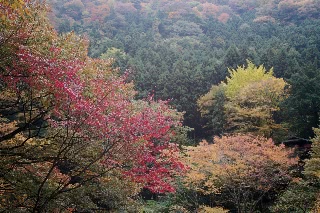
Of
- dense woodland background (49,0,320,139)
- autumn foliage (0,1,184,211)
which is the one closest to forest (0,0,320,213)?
autumn foliage (0,1,184,211)

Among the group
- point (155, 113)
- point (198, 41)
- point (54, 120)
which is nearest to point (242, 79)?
point (155, 113)

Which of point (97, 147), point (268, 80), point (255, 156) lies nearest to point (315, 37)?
point (268, 80)

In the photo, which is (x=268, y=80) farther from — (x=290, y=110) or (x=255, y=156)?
(x=255, y=156)

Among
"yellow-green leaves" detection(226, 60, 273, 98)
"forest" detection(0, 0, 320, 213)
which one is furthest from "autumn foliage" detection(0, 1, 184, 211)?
"yellow-green leaves" detection(226, 60, 273, 98)

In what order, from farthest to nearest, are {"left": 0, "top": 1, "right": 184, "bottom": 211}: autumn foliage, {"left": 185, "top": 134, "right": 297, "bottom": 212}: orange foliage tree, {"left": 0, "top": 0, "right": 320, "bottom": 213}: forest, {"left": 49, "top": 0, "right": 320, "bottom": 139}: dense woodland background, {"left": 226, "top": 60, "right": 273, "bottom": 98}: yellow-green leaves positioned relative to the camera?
{"left": 49, "top": 0, "right": 320, "bottom": 139}: dense woodland background → {"left": 226, "top": 60, "right": 273, "bottom": 98}: yellow-green leaves → {"left": 185, "top": 134, "right": 297, "bottom": 212}: orange foliage tree → {"left": 0, "top": 0, "right": 320, "bottom": 213}: forest → {"left": 0, "top": 1, "right": 184, "bottom": 211}: autumn foliage

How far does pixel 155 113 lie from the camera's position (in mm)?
9648

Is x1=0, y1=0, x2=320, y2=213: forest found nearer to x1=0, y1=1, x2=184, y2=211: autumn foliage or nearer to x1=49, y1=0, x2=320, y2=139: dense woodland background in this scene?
x1=0, y1=1, x2=184, y2=211: autumn foliage

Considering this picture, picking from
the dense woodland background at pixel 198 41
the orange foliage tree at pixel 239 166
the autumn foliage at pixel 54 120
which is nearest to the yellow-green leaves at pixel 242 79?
the dense woodland background at pixel 198 41

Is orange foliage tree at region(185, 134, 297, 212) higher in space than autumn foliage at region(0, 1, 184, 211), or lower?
lower

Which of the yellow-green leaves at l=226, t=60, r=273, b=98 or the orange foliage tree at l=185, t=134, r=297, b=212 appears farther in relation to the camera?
the yellow-green leaves at l=226, t=60, r=273, b=98

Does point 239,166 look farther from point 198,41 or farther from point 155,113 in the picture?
point 198,41

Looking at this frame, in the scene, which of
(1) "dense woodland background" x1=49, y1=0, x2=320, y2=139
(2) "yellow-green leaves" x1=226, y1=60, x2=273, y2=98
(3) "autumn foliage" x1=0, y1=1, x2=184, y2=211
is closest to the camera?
(3) "autumn foliage" x1=0, y1=1, x2=184, y2=211

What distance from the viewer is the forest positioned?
666cm

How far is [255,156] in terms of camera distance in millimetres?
13164
